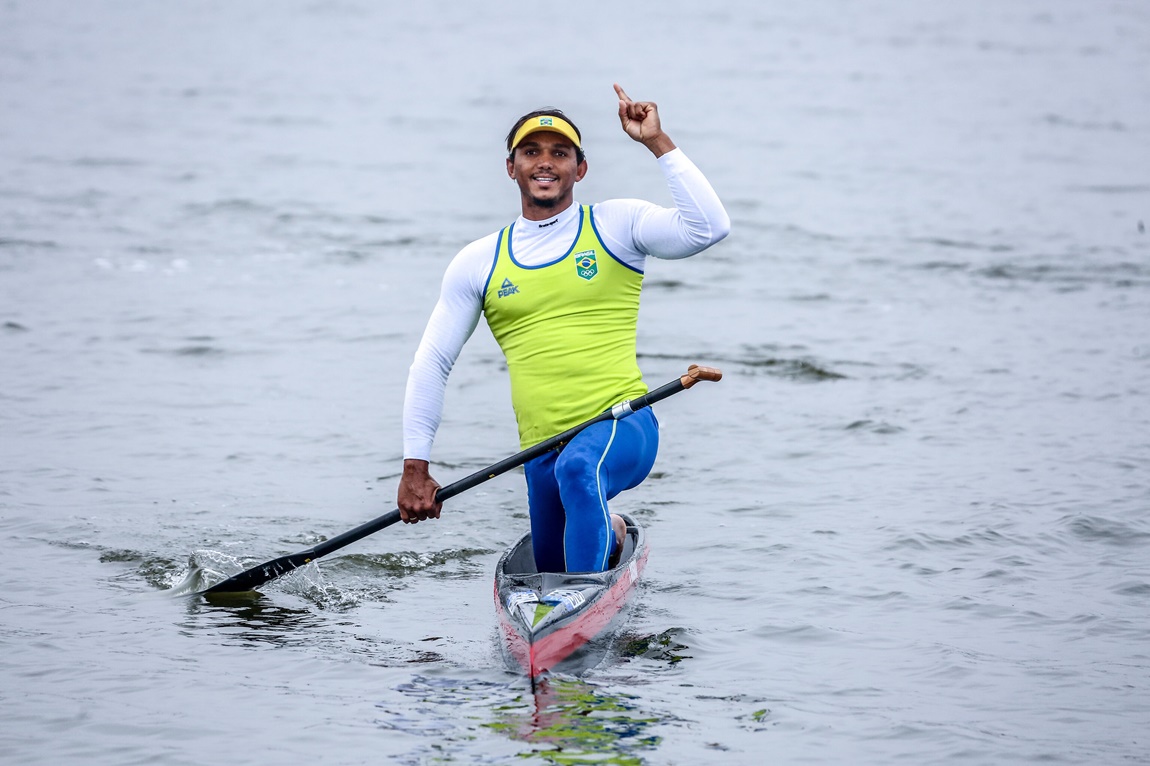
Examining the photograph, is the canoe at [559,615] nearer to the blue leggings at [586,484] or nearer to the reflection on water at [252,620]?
the blue leggings at [586,484]

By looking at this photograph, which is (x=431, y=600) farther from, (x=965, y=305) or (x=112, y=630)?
(x=965, y=305)

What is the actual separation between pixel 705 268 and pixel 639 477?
12.7m

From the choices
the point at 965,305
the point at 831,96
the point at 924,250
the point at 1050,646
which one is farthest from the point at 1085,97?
the point at 1050,646

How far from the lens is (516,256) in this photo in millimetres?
6625

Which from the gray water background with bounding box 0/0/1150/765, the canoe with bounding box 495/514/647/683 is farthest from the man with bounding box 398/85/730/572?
the gray water background with bounding box 0/0/1150/765

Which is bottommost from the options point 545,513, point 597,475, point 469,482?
point 545,513

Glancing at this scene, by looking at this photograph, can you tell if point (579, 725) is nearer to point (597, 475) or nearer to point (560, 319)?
point (597, 475)

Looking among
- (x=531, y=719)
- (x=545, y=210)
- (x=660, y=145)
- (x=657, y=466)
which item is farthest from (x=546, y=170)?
(x=657, y=466)

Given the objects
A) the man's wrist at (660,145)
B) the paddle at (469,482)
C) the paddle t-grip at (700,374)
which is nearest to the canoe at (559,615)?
the paddle at (469,482)

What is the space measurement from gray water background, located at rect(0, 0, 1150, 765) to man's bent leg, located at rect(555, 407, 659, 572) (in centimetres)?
57

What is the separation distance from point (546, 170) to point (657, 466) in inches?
181

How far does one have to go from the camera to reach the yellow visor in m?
6.52

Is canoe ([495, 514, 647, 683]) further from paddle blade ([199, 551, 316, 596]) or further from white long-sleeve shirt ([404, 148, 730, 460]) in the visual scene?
paddle blade ([199, 551, 316, 596])

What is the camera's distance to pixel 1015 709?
6199mm
